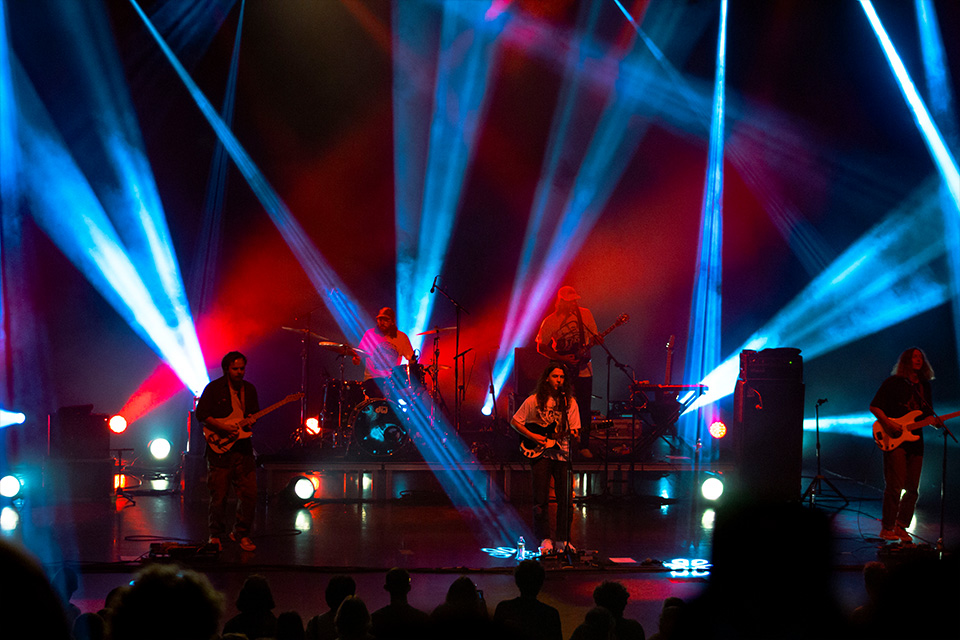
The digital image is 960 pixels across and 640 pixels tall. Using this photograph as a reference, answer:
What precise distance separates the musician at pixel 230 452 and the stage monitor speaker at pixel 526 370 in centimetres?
400

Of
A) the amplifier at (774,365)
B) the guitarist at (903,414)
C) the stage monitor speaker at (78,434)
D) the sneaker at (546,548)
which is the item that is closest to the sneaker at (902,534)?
the guitarist at (903,414)

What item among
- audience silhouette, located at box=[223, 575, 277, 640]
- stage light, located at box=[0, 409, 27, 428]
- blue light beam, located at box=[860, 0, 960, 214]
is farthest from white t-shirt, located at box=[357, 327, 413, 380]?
blue light beam, located at box=[860, 0, 960, 214]

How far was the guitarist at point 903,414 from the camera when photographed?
22.6 feet

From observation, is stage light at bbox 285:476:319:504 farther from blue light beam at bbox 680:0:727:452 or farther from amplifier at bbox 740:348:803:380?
blue light beam at bbox 680:0:727:452

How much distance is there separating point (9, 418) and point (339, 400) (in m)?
3.87

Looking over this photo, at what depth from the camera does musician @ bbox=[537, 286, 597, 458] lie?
891 cm

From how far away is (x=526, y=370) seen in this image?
403 inches

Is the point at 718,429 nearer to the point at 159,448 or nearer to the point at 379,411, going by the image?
the point at 379,411

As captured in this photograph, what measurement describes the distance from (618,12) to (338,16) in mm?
3684

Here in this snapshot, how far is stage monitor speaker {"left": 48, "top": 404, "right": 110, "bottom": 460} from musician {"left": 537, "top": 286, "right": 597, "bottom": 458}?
15.5ft

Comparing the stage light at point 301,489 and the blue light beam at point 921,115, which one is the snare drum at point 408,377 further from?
the blue light beam at point 921,115

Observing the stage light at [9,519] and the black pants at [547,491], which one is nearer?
the black pants at [547,491]

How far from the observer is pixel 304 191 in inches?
456

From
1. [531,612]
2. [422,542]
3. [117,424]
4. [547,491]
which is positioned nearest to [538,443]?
[547,491]
